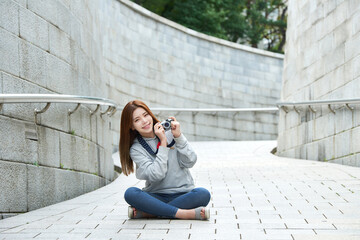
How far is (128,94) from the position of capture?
14352mm

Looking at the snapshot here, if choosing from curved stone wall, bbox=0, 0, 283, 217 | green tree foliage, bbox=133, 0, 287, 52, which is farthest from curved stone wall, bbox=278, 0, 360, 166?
green tree foliage, bbox=133, 0, 287, 52

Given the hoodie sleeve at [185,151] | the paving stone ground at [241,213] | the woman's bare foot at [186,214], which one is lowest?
the paving stone ground at [241,213]

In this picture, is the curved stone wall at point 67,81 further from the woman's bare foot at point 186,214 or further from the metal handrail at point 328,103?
the metal handrail at point 328,103

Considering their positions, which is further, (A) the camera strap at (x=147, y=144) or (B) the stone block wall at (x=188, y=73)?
(B) the stone block wall at (x=188, y=73)

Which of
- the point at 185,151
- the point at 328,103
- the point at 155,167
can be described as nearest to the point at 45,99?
the point at 155,167

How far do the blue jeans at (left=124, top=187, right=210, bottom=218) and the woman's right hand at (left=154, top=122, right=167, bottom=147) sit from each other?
49cm

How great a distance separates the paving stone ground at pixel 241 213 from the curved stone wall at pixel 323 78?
2.84 feet

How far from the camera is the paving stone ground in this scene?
4095 millimetres

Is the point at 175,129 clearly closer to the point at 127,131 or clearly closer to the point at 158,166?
→ the point at 158,166

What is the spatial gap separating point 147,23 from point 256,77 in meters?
6.38

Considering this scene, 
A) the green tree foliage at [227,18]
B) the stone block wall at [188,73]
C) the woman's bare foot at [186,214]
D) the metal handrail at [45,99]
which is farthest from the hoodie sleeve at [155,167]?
the green tree foliage at [227,18]

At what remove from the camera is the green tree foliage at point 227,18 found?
68.3ft

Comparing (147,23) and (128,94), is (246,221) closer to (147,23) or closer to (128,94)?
(128,94)

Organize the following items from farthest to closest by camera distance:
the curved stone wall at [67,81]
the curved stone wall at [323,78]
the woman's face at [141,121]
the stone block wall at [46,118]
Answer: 1. the curved stone wall at [323,78]
2. the curved stone wall at [67,81]
3. the stone block wall at [46,118]
4. the woman's face at [141,121]
